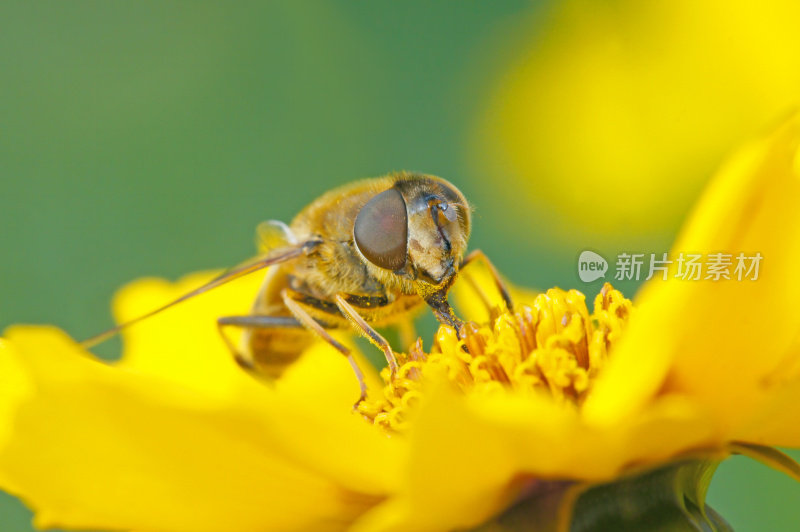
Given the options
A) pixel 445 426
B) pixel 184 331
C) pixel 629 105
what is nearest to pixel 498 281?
pixel 184 331

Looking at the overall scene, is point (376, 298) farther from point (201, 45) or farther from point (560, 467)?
point (201, 45)

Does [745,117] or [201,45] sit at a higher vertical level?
[201,45]

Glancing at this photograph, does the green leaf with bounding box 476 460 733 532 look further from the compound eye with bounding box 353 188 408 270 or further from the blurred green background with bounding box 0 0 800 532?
the blurred green background with bounding box 0 0 800 532

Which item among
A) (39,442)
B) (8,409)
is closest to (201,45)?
(8,409)

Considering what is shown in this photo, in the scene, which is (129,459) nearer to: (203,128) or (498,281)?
(498,281)

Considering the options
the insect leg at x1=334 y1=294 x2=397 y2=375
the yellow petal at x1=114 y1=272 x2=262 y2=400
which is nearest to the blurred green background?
the yellow petal at x1=114 y1=272 x2=262 y2=400

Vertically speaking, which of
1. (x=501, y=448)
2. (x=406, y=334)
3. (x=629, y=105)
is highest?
(x=629, y=105)

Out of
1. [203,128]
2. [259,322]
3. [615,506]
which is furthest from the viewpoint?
[203,128]
